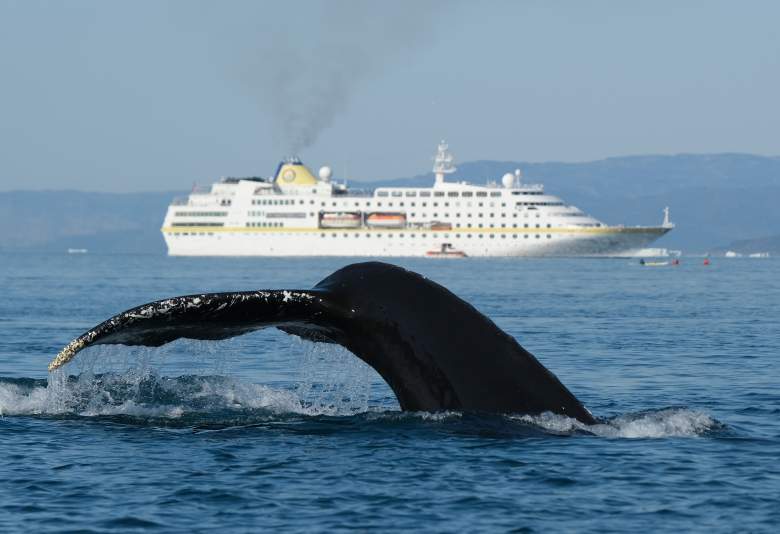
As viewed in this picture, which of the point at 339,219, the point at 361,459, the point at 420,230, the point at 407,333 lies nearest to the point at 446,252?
the point at 420,230

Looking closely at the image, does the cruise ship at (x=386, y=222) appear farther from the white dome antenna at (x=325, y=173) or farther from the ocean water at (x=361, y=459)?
the ocean water at (x=361, y=459)

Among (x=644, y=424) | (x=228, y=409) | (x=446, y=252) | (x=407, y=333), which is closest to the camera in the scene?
(x=407, y=333)

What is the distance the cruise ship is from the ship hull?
9 centimetres

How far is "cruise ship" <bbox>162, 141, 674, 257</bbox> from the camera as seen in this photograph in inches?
4466

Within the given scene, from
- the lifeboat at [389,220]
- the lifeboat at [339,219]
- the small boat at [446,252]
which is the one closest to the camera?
the small boat at [446,252]

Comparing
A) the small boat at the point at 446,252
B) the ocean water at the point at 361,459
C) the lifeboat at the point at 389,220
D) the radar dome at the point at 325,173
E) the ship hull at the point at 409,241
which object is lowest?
the ocean water at the point at 361,459

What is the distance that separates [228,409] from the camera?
41.4ft

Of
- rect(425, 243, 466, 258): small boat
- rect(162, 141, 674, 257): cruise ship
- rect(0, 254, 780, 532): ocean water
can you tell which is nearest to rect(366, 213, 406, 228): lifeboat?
rect(162, 141, 674, 257): cruise ship

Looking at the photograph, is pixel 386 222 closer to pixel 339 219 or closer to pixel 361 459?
pixel 339 219

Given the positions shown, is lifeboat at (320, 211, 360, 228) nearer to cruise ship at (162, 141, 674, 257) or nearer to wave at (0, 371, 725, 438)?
cruise ship at (162, 141, 674, 257)

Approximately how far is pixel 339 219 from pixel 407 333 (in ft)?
356

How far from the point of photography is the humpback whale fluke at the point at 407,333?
911cm

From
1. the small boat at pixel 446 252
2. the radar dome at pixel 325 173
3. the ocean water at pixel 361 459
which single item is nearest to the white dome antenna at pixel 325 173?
the radar dome at pixel 325 173

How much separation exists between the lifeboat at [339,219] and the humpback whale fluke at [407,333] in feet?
354
